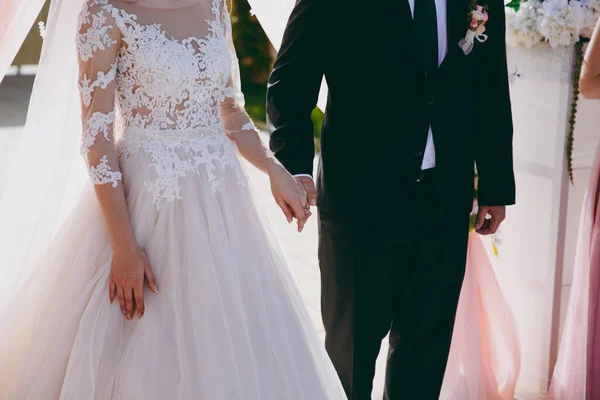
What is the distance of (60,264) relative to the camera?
2213mm

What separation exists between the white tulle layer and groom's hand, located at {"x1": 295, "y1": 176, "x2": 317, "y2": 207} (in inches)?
6.0

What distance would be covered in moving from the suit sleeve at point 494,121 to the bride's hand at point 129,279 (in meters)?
1.19

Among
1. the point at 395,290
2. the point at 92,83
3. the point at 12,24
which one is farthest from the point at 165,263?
the point at 12,24

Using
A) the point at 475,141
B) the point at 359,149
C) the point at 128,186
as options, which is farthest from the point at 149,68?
the point at 475,141

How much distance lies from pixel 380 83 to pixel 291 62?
27 cm

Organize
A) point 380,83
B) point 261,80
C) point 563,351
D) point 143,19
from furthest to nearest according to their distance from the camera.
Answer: point 261,80
point 563,351
point 380,83
point 143,19

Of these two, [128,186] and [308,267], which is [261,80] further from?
[128,186]

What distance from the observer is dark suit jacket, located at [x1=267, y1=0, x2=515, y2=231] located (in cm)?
250

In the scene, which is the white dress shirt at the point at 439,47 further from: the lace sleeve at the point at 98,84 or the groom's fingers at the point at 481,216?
the lace sleeve at the point at 98,84

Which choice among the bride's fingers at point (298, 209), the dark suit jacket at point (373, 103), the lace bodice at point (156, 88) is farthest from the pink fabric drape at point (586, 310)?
the lace bodice at point (156, 88)

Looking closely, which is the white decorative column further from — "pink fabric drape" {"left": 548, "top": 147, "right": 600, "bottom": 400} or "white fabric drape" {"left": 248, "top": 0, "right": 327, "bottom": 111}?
"white fabric drape" {"left": 248, "top": 0, "right": 327, "bottom": 111}

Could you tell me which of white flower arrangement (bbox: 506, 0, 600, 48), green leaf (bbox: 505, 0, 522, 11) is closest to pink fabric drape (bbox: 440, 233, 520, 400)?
white flower arrangement (bbox: 506, 0, 600, 48)

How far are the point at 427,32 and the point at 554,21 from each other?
911 mm

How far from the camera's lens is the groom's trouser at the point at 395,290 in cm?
257
